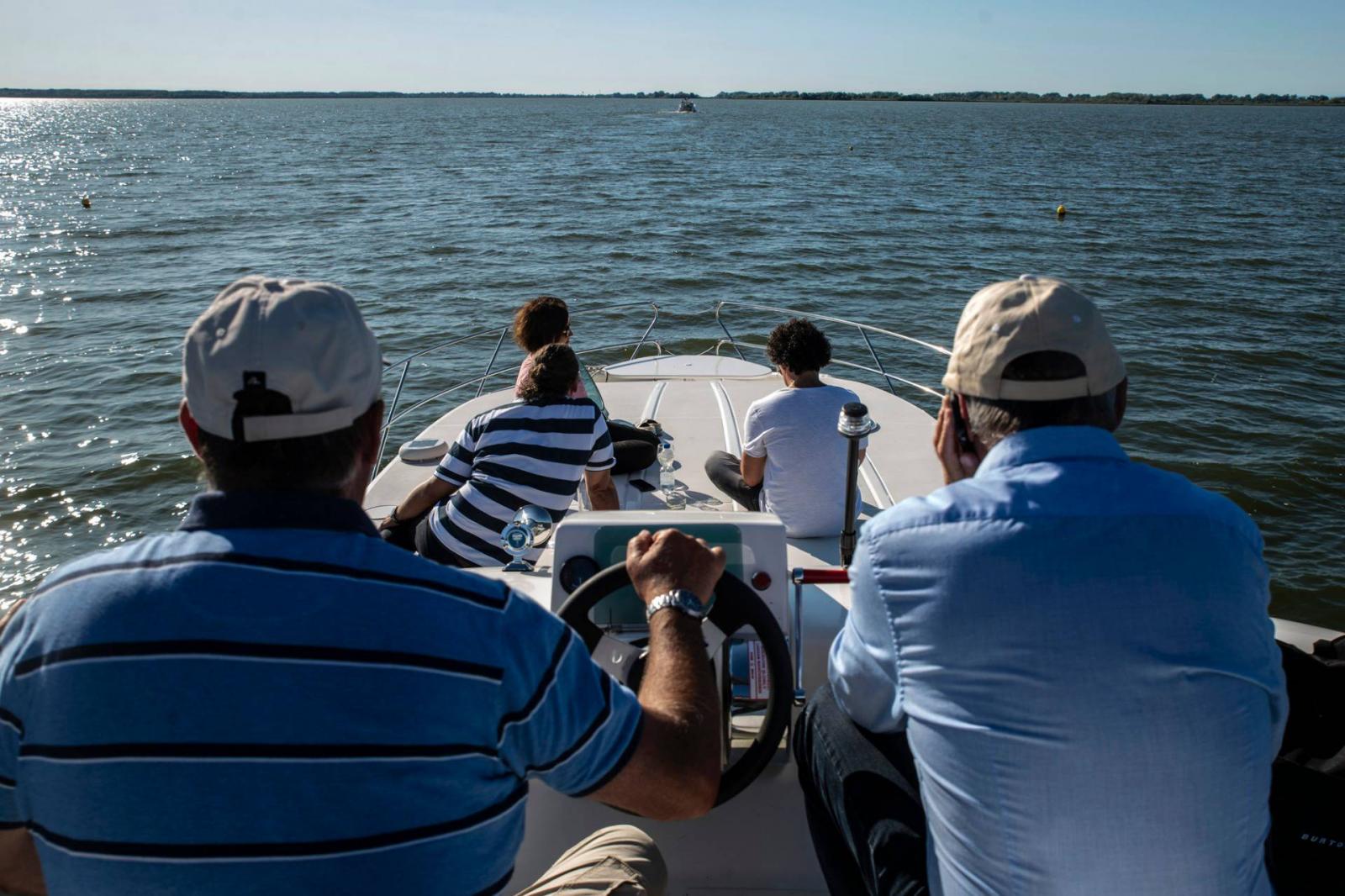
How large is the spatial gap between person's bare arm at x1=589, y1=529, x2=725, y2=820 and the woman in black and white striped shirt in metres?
1.99

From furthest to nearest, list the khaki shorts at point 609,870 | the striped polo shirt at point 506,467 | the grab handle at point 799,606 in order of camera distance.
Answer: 1. the striped polo shirt at point 506,467
2. the grab handle at point 799,606
3. the khaki shorts at point 609,870

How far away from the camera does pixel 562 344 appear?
370 cm

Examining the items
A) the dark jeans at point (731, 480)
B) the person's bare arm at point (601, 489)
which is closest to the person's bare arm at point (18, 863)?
the person's bare arm at point (601, 489)

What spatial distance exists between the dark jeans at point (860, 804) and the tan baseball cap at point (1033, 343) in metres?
0.69

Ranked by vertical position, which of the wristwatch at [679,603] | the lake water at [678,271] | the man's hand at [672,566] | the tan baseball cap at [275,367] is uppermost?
the tan baseball cap at [275,367]

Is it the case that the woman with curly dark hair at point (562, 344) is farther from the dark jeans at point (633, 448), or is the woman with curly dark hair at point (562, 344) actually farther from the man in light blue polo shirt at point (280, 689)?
the man in light blue polo shirt at point (280, 689)

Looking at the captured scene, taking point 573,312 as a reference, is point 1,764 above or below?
above

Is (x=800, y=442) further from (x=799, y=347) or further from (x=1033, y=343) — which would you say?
(x=1033, y=343)

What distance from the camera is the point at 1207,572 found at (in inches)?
49.9

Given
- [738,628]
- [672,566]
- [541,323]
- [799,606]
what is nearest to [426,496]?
[541,323]

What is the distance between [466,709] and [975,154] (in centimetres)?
4534

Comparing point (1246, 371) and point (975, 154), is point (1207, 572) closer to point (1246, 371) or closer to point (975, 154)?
point (1246, 371)

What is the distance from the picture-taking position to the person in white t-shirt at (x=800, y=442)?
3725 mm

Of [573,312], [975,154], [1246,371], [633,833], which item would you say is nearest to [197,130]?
[975,154]
